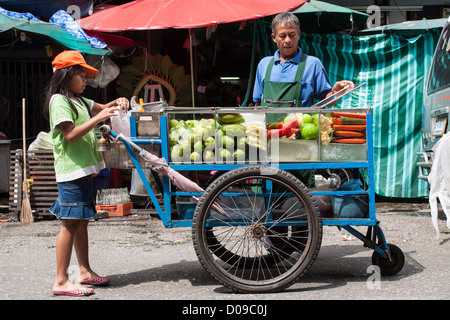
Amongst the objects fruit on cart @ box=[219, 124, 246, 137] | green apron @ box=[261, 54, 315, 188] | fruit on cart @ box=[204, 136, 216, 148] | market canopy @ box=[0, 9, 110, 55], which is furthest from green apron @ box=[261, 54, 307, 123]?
market canopy @ box=[0, 9, 110, 55]

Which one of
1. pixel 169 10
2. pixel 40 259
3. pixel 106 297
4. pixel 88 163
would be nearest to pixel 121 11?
pixel 169 10

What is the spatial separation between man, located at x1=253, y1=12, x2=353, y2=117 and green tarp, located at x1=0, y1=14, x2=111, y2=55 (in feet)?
12.1

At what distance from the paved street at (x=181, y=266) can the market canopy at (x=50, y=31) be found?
2373mm

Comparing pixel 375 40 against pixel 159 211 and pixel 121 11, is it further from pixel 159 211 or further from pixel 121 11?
pixel 159 211

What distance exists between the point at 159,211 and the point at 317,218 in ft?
3.58

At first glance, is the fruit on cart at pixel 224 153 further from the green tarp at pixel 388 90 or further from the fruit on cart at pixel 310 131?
the green tarp at pixel 388 90

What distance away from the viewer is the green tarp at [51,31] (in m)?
7.07

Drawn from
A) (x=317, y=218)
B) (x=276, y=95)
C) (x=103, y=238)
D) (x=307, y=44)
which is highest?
(x=307, y=44)

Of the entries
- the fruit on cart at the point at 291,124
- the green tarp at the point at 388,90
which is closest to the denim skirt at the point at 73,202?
the fruit on cart at the point at 291,124

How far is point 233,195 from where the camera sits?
3.93m

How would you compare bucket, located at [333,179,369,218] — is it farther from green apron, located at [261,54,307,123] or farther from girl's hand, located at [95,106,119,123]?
girl's hand, located at [95,106,119,123]

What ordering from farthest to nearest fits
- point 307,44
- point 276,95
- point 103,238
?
point 307,44
point 103,238
point 276,95

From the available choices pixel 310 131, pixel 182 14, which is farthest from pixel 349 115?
pixel 182 14

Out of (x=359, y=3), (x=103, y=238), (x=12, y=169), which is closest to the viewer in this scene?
(x=103, y=238)
